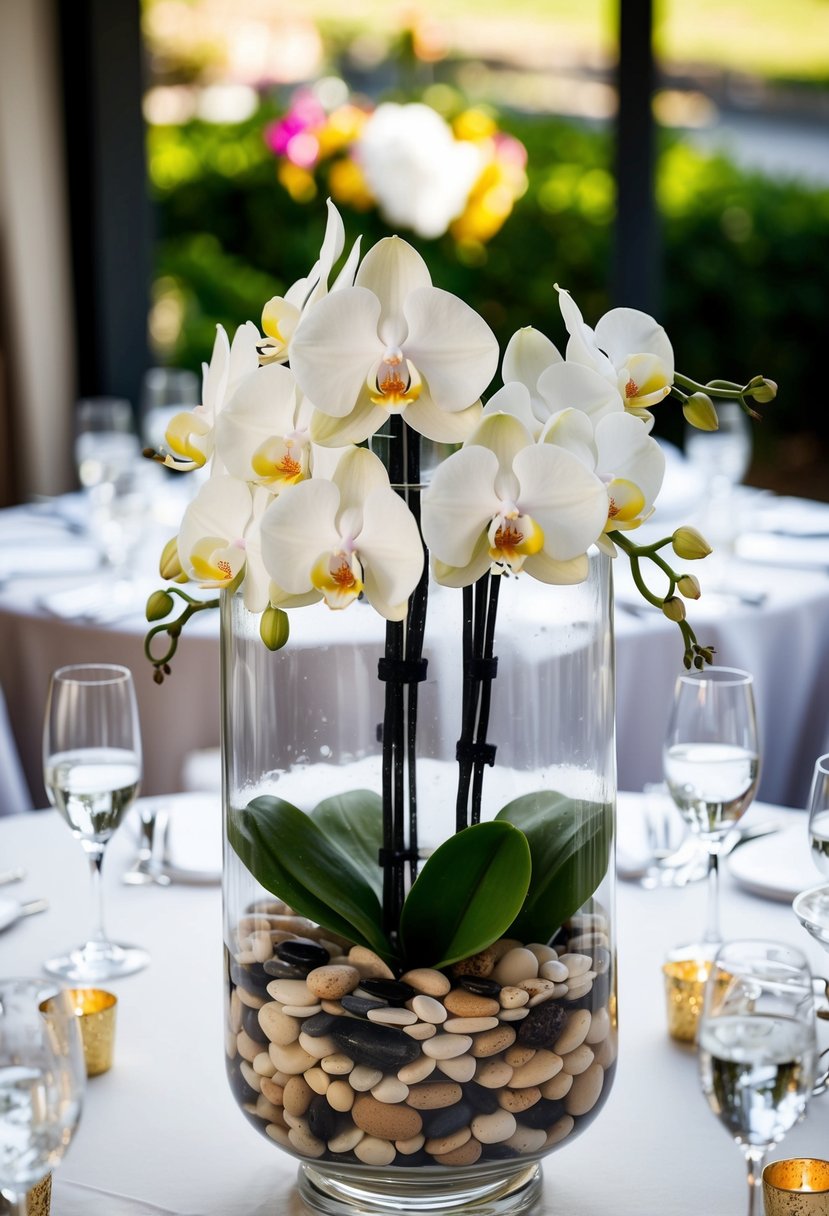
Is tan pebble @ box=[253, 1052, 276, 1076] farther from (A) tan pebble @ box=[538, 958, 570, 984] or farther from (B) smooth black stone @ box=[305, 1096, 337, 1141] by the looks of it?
(A) tan pebble @ box=[538, 958, 570, 984]

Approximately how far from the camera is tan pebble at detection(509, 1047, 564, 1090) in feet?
2.73

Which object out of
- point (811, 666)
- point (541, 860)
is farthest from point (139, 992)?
point (811, 666)

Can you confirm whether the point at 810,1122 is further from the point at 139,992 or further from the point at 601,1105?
the point at 139,992

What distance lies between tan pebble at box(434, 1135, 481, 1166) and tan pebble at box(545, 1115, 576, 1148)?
43 millimetres

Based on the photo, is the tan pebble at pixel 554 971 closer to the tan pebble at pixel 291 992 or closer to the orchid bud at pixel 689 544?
the tan pebble at pixel 291 992

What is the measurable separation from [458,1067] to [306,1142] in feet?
0.33

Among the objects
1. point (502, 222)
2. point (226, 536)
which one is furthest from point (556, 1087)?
point (502, 222)

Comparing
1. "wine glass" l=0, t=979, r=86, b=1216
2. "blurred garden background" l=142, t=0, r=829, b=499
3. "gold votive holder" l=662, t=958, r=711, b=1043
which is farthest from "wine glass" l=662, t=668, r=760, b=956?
"blurred garden background" l=142, t=0, r=829, b=499

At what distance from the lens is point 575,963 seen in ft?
2.87

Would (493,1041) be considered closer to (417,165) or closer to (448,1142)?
(448,1142)

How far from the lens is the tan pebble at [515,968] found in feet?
2.79

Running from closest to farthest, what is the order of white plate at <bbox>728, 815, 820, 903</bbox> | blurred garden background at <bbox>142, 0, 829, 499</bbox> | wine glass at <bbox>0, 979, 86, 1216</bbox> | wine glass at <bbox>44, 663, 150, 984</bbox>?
wine glass at <bbox>0, 979, 86, 1216</bbox>
wine glass at <bbox>44, 663, 150, 984</bbox>
white plate at <bbox>728, 815, 820, 903</bbox>
blurred garden background at <bbox>142, 0, 829, 499</bbox>

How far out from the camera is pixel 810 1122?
0.98 m

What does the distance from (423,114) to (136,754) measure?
2.46 m
